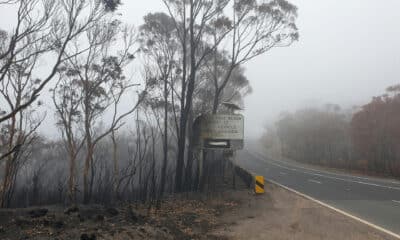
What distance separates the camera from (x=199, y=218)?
38.1ft

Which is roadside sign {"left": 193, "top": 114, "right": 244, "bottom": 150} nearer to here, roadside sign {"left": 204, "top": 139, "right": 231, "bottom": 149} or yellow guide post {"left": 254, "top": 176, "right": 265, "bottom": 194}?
roadside sign {"left": 204, "top": 139, "right": 231, "bottom": 149}

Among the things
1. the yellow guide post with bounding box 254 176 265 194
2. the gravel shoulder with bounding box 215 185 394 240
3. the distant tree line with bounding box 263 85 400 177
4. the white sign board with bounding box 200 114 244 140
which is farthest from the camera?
the distant tree line with bounding box 263 85 400 177

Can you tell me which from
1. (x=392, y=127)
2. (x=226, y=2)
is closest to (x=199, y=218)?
(x=226, y=2)

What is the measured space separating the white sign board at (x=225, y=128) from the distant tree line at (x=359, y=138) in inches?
700

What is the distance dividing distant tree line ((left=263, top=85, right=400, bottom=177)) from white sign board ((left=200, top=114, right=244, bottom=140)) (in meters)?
17.8

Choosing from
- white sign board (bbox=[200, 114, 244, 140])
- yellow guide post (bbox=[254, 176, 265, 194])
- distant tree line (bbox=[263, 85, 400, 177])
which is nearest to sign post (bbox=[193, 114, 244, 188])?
white sign board (bbox=[200, 114, 244, 140])

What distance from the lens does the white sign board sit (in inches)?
747

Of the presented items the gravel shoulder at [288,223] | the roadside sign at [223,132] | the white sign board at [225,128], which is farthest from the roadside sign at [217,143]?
the gravel shoulder at [288,223]

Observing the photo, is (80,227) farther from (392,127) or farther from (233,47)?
(392,127)

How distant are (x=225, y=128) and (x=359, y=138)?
83.8ft

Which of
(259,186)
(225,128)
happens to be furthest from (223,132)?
(259,186)

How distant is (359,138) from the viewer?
3944cm

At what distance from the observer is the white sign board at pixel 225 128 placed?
18984 millimetres

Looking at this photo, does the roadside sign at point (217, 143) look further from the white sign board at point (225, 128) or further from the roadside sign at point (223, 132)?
the white sign board at point (225, 128)
